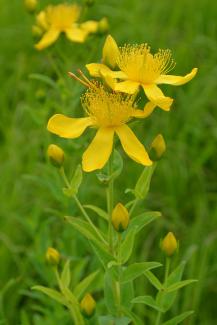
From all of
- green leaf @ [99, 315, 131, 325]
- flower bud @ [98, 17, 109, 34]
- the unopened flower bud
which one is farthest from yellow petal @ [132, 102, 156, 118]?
the unopened flower bud

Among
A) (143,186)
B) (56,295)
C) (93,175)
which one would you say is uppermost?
(143,186)

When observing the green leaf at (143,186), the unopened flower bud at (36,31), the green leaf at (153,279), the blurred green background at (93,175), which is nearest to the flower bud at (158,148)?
the green leaf at (143,186)

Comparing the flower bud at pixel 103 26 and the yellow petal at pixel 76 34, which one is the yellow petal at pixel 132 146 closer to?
the flower bud at pixel 103 26

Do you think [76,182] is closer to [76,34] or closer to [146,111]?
[146,111]

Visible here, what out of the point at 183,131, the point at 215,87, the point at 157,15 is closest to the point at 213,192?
the point at 183,131

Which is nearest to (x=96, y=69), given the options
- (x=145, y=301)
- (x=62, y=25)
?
(x=145, y=301)

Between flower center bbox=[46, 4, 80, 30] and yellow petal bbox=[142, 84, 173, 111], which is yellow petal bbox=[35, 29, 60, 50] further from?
yellow petal bbox=[142, 84, 173, 111]
